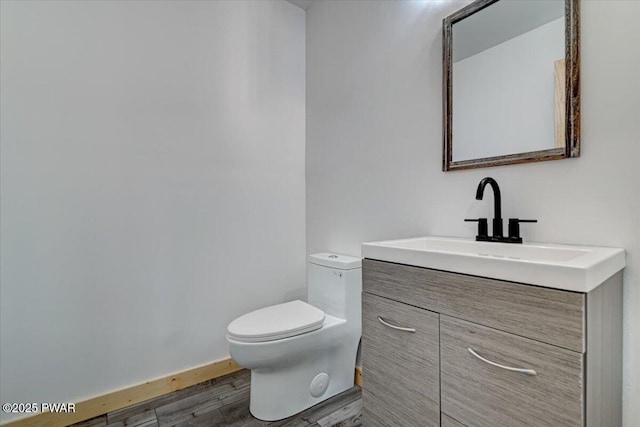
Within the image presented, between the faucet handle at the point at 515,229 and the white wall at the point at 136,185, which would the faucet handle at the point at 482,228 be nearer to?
the faucet handle at the point at 515,229

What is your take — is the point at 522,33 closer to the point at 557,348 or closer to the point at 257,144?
the point at 557,348

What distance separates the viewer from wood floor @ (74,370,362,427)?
151 centimetres

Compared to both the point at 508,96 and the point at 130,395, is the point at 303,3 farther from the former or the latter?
the point at 130,395

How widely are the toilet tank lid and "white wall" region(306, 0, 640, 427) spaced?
0.13 metres

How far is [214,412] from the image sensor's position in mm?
1595

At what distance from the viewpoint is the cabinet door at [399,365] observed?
97 cm

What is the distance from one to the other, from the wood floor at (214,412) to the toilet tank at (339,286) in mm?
472

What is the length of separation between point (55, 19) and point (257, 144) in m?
1.18

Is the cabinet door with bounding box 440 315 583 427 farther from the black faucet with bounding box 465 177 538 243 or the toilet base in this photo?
the toilet base

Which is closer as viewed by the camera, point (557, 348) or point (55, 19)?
point (557, 348)

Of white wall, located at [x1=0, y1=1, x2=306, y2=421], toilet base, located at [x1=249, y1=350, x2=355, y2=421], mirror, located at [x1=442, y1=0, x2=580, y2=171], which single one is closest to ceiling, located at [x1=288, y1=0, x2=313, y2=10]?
white wall, located at [x1=0, y1=1, x2=306, y2=421]

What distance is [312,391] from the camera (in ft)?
5.40

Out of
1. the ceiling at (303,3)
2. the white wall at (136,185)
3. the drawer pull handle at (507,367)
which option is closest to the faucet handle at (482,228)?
the drawer pull handle at (507,367)

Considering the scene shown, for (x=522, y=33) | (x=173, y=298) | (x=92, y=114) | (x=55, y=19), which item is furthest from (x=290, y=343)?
(x=55, y=19)
